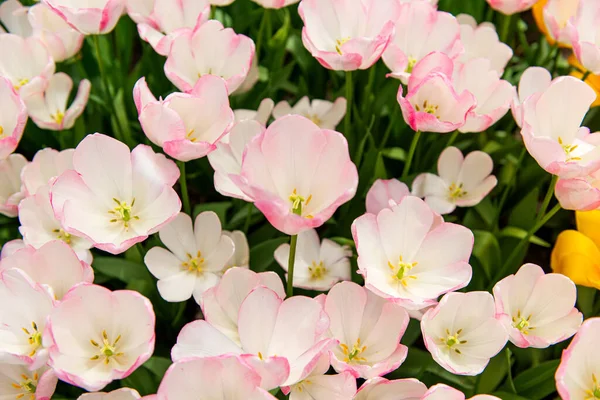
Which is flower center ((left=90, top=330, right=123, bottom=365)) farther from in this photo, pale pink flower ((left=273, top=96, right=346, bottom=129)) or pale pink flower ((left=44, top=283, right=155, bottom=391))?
pale pink flower ((left=273, top=96, right=346, bottom=129))

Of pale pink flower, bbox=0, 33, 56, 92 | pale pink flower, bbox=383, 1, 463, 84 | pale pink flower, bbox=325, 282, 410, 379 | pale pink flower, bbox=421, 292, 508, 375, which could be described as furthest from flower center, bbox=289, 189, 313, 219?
pale pink flower, bbox=0, 33, 56, 92

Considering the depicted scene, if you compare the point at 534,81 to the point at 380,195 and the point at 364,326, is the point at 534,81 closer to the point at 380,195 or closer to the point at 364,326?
the point at 380,195

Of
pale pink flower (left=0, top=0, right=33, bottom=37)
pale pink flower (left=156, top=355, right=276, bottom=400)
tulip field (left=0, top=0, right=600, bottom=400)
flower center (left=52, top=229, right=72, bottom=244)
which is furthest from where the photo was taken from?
pale pink flower (left=0, top=0, right=33, bottom=37)

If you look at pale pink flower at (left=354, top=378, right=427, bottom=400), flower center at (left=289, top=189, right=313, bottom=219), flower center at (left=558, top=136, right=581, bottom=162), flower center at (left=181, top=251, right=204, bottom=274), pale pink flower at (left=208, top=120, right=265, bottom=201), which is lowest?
flower center at (left=181, top=251, right=204, bottom=274)

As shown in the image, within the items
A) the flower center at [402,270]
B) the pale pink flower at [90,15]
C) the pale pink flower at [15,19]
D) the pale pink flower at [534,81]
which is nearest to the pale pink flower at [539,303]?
the flower center at [402,270]

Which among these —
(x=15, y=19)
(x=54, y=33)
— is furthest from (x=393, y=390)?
(x=15, y=19)

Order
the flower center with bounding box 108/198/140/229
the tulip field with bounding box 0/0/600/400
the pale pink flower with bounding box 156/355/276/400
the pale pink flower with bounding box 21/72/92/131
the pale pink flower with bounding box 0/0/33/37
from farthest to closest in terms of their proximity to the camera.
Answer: the pale pink flower with bounding box 0/0/33/37, the pale pink flower with bounding box 21/72/92/131, the flower center with bounding box 108/198/140/229, the tulip field with bounding box 0/0/600/400, the pale pink flower with bounding box 156/355/276/400
